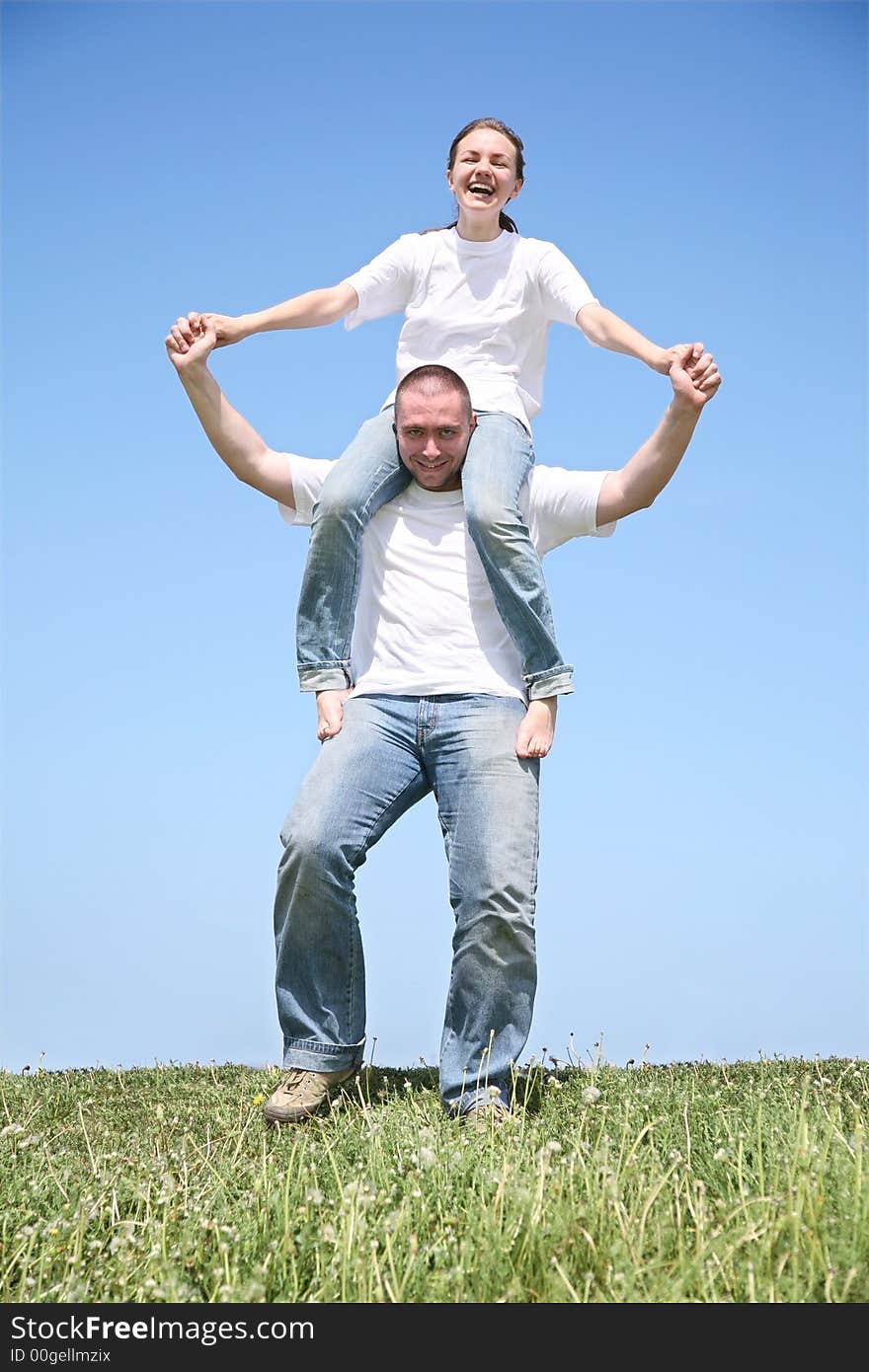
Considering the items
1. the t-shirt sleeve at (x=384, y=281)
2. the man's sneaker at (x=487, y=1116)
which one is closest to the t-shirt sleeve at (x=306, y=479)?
the t-shirt sleeve at (x=384, y=281)

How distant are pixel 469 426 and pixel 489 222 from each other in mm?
1182

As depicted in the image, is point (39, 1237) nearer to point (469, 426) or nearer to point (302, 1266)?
point (302, 1266)

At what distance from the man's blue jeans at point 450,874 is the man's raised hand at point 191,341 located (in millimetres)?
1758

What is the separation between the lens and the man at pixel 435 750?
17.2ft

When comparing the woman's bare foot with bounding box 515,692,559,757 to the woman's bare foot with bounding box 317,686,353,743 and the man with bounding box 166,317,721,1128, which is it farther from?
the woman's bare foot with bounding box 317,686,353,743

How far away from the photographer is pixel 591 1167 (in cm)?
404

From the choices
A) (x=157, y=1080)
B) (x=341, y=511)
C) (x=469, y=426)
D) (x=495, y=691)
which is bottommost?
(x=157, y=1080)

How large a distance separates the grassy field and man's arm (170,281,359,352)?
3.54 meters

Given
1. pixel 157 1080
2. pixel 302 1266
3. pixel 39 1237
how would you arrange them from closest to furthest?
pixel 302 1266 < pixel 39 1237 < pixel 157 1080

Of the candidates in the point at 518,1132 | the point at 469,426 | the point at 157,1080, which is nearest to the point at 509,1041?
the point at 518,1132

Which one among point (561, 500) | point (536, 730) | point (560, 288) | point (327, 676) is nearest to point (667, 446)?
point (561, 500)

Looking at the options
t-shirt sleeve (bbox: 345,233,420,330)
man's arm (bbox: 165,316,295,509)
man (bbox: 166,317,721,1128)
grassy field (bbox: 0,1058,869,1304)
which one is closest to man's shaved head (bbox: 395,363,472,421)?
man (bbox: 166,317,721,1128)

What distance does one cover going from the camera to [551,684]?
553cm

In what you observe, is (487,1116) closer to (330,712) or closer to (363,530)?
(330,712)
